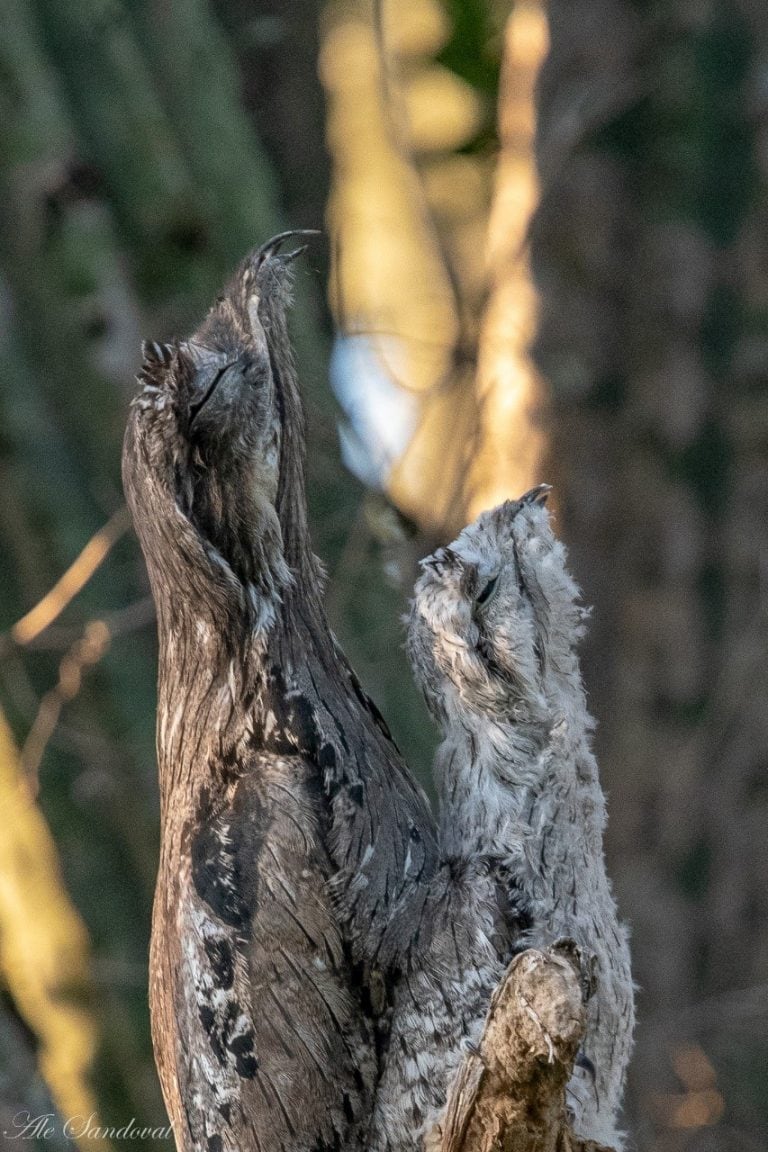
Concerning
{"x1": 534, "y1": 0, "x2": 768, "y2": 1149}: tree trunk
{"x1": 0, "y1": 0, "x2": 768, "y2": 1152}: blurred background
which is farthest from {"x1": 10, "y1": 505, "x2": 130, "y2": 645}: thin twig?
{"x1": 534, "y1": 0, "x2": 768, "y2": 1149}: tree trunk

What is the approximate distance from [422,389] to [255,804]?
2165 mm

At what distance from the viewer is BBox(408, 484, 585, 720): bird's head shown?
76.8 inches

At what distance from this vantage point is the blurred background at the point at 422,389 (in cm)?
349

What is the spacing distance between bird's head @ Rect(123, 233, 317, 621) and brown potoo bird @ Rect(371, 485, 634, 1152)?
25 cm

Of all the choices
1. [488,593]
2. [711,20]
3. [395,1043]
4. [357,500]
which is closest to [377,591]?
[357,500]

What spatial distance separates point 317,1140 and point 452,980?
29 centimetres

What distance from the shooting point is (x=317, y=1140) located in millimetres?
1862

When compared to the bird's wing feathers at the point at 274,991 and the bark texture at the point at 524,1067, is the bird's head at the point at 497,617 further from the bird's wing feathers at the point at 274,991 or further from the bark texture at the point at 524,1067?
the bark texture at the point at 524,1067

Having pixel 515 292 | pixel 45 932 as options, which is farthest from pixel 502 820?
pixel 515 292

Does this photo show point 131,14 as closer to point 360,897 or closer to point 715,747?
point 360,897

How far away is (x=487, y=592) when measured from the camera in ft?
6.55

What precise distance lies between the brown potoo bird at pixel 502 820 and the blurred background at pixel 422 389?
2.46ft

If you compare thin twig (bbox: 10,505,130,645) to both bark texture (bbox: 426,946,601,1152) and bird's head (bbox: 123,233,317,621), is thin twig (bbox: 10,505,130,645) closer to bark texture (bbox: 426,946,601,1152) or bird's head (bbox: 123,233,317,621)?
bird's head (bbox: 123,233,317,621)
